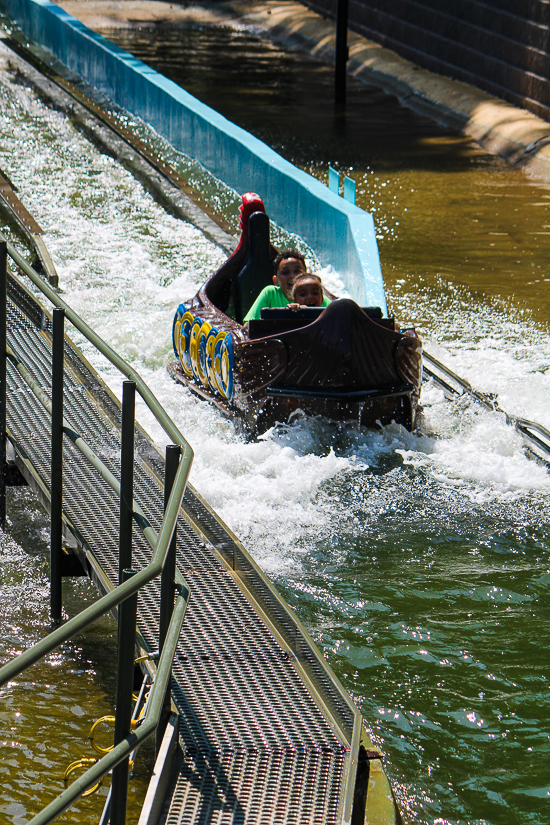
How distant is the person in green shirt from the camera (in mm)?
6836

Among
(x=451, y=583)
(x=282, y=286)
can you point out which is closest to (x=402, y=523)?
(x=451, y=583)

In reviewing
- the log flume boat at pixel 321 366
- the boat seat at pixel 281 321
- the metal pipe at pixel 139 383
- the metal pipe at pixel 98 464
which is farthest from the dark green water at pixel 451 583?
the metal pipe at pixel 139 383

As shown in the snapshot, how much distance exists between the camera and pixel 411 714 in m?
4.05

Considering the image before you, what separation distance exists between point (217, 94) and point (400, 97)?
304cm

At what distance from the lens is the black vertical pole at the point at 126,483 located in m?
3.37

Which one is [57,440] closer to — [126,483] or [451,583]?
[126,483]

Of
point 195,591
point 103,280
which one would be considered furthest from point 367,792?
point 103,280

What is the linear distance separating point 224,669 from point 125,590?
4.83 feet

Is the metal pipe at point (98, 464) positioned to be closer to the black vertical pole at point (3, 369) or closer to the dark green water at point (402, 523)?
the black vertical pole at point (3, 369)

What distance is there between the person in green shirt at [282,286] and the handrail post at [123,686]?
14.4 feet

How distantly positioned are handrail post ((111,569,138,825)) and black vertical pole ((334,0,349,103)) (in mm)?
14808

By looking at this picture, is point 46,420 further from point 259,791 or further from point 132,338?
point 132,338

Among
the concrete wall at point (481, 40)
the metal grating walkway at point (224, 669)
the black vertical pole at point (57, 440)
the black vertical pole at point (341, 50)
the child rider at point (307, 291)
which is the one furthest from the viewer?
the black vertical pole at point (341, 50)

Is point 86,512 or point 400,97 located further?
point 400,97
